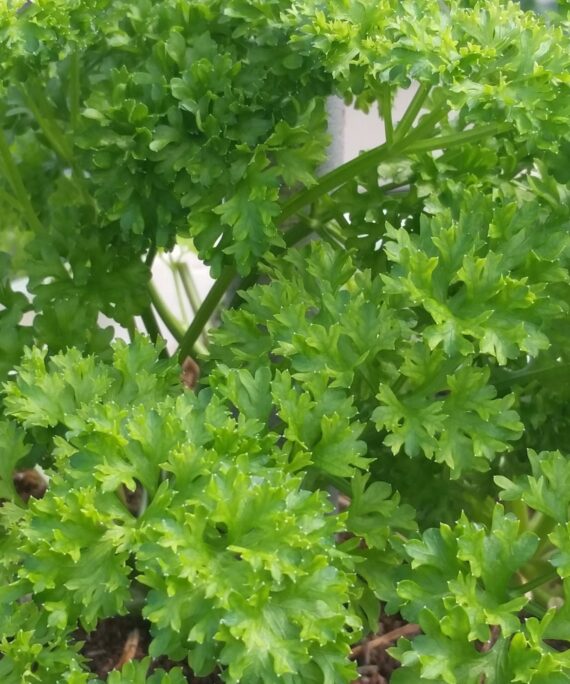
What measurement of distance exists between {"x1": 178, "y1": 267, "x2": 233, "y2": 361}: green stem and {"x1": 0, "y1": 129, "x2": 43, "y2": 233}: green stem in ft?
0.68

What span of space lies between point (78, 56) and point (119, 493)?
0.50 metres

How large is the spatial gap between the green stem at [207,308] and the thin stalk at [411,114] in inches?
9.2

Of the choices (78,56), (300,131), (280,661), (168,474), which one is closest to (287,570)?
(280,661)

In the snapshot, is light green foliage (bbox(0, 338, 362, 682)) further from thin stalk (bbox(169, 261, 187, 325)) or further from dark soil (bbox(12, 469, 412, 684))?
thin stalk (bbox(169, 261, 187, 325))

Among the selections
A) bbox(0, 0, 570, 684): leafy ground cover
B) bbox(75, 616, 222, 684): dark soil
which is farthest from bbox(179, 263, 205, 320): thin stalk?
bbox(75, 616, 222, 684): dark soil

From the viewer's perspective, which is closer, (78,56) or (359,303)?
(359,303)

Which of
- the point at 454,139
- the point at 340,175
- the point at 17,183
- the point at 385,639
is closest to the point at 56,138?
the point at 17,183

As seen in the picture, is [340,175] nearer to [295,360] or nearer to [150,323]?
[295,360]

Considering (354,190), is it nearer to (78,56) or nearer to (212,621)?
(78,56)

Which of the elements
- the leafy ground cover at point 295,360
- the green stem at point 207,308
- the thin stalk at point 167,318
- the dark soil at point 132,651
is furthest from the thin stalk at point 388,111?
the dark soil at point 132,651

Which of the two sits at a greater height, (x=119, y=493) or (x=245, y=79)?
(x=245, y=79)

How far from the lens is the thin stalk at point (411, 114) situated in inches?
32.0

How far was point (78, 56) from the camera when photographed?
0.97m

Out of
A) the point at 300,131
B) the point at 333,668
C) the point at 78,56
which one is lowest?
the point at 333,668
